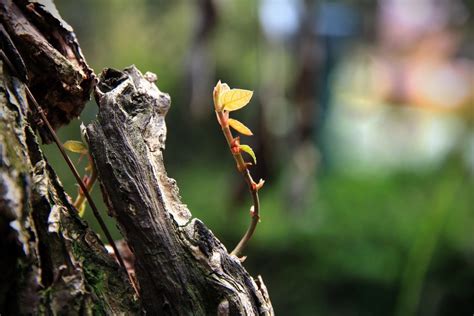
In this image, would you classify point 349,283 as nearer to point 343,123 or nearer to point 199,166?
point 199,166

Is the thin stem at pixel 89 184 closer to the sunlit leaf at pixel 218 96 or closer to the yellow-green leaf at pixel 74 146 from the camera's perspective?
the yellow-green leaf at pixel 74 146

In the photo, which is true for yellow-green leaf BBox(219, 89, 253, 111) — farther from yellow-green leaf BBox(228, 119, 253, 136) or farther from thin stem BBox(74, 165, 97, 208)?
thin stem BBox(74, 165, 97, 208)

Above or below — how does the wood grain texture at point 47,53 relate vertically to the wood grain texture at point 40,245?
above

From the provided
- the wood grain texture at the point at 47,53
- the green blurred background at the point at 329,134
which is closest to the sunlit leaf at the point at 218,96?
the wood grain texture at the point at 47,53

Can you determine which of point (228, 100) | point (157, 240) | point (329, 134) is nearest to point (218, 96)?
point (228, 100)

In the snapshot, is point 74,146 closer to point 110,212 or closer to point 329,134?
point 110,212

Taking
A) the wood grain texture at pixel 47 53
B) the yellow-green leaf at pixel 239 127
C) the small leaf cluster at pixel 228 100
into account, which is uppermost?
the wood grain texture at pixel 47 53

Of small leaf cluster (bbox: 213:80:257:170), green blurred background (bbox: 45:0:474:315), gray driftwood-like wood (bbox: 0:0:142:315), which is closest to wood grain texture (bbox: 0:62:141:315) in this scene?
gray driftwood-like wood (bbox: 0:0:142:315)
